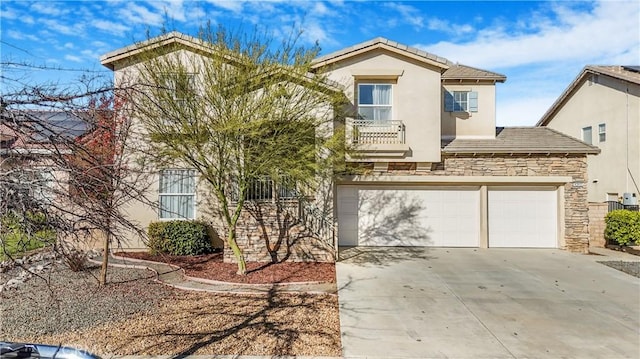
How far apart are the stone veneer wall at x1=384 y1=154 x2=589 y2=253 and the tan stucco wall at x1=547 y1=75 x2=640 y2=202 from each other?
6.70 meters

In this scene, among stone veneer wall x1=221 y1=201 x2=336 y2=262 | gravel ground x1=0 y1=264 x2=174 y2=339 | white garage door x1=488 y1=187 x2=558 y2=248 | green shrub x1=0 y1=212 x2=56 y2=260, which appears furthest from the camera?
white garage door x1=488 y1=187 x2=558 y2=248

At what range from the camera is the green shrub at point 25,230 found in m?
2.50

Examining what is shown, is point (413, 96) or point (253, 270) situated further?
point (413, 96)

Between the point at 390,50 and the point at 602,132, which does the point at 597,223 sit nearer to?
the point at 602,132

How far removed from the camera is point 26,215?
2.49 m

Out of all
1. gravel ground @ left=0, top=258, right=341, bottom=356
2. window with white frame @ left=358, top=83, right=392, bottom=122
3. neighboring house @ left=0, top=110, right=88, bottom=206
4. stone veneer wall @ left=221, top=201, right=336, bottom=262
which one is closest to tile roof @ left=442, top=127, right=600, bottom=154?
window with white frame @ left=358, top=83, right=392, bottom=122

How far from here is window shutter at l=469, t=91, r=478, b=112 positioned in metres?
14.8

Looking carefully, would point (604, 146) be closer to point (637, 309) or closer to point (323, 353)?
point (637, 309)

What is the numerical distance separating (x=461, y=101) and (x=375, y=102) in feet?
13.1

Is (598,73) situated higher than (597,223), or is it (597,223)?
(598,73)

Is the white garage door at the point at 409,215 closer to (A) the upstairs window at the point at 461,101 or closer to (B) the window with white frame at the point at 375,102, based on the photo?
(B) the window with white frame at the point at 375,102

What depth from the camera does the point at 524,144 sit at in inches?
531

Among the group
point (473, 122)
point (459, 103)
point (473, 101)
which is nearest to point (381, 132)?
point (459, 103)

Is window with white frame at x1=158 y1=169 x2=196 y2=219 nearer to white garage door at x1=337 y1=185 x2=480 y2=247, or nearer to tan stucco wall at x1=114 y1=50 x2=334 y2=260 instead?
Result: tan stucco wall at x1=114 y1=50 x2=334 y2=260
